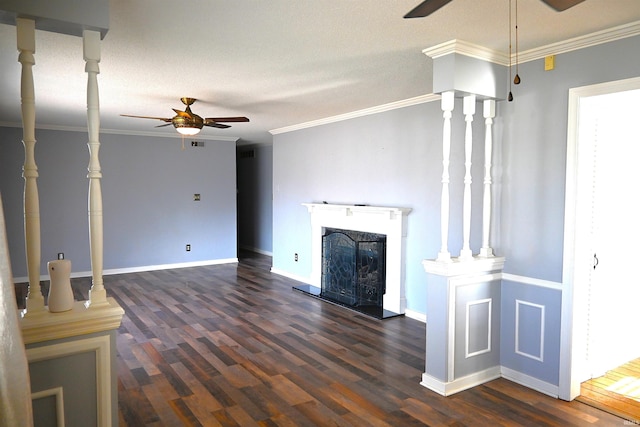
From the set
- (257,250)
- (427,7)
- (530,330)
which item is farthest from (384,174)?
(257,250)

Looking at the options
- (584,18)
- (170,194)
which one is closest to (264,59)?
(584,18)

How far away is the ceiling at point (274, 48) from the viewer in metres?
2.50

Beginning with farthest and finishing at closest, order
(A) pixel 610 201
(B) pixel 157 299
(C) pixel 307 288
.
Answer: (C) pixel 307 288 < (B) pixel 157 299 < (A) pixel 610 201

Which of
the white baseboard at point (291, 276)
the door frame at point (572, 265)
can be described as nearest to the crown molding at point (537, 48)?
the door frame at point (572, 265)

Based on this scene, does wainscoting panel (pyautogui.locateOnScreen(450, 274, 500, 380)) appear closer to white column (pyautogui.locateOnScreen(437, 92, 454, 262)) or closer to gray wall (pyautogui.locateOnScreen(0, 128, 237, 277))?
white column (pyautogui.locateOnScreen(437, 92, 454, 262))

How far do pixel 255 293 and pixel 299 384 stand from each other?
2935 mm

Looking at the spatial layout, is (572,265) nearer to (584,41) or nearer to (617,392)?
(617,392)

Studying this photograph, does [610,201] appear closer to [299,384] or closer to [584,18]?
[584,18]

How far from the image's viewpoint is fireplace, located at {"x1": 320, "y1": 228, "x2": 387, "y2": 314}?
537 cm

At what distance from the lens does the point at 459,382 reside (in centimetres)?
318

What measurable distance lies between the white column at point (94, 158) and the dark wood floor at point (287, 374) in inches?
44.4

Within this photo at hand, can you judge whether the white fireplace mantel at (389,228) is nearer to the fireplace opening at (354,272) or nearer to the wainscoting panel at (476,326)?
the fireplace opening at (354,272)

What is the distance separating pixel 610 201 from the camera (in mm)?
3375

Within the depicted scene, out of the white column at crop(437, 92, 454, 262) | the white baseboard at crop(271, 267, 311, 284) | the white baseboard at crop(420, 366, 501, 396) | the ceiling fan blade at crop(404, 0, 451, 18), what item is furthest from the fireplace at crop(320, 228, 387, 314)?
the ceiling fan blade at crop(404, 0, 451, 18)
